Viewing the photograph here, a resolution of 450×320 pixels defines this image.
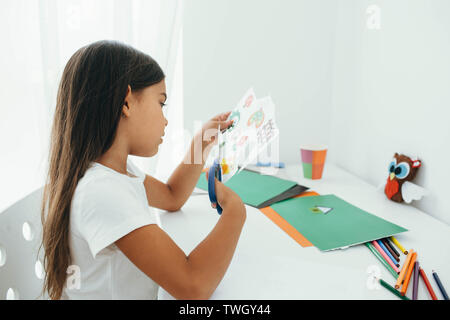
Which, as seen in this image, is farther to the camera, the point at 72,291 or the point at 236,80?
the point at 236,80

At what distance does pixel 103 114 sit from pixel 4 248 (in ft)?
0.91

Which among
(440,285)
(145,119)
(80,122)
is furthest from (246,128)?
(440,285)

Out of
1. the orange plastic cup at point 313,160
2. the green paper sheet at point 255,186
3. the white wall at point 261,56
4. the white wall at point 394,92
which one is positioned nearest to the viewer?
the white wall at point 394,92

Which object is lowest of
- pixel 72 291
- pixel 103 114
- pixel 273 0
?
pixel 72 291

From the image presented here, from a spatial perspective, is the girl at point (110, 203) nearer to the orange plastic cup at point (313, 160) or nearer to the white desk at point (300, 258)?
the white desk at point (300, 258)

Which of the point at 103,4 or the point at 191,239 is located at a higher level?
the point at 103,4

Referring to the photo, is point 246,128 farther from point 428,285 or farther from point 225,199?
point 428,285

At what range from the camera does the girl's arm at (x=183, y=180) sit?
0.81 meters

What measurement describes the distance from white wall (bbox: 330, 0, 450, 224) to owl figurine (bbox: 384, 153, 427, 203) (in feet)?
0.09

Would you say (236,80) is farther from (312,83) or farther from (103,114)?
(103,114)

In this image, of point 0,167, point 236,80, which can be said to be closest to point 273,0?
point 236,80

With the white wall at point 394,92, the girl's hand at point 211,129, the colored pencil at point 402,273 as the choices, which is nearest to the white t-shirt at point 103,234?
the girl's hand at point 211,129
